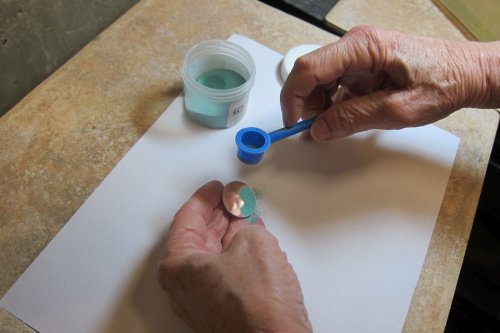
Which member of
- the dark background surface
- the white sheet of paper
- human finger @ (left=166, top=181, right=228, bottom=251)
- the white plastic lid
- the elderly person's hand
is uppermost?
the elderly person's hand

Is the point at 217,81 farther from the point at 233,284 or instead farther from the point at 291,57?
the point at 233,284

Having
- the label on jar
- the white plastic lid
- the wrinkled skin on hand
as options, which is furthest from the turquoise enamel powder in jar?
the wrinkled skin on hand

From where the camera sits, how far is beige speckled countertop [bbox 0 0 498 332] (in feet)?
2.03

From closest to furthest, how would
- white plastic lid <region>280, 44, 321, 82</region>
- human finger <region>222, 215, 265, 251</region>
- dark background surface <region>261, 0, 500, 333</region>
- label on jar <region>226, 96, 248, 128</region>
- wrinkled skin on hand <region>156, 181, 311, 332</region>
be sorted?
wrinkled skin on hand <region>156, 181, 311, 332</region>
human finger <region>222, 215, 265, 251</region>
label on jar <region>226, 96, 248, 128</region>
white plastic lid <region>280, 44, 321, 82</region>
dark background surface <region>261, 0, 500, 333</region>

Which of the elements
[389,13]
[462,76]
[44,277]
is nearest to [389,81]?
[462,76]

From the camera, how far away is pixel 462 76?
701mm

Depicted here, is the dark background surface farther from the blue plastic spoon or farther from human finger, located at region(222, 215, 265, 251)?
human finger, located at region(222, 215, 265, 251)

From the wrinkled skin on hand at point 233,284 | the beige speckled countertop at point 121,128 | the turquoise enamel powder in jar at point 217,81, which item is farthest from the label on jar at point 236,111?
the wrinkled skin on hand at point 233,284

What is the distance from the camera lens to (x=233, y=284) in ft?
1.60

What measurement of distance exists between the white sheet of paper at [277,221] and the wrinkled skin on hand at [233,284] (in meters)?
0.08

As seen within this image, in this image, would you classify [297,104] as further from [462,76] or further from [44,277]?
[44,277]

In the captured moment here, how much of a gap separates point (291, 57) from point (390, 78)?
23 cm

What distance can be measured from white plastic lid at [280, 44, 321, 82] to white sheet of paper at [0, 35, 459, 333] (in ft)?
0.11

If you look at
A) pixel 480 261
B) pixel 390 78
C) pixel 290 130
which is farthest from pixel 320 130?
pixel 480 261
